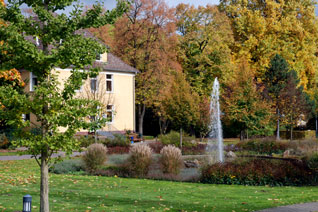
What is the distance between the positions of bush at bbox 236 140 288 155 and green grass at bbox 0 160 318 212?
11.6m

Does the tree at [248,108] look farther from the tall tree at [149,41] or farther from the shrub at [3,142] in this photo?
the shrub at [3,142]

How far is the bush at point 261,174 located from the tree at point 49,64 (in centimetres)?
859

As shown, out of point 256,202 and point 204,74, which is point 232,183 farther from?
point 204,74

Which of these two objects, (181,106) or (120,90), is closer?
(181,106)

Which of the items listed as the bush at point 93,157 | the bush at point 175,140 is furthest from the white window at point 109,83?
the bush at point 93,157

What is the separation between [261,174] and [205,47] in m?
31.0

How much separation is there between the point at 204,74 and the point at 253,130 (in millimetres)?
16179

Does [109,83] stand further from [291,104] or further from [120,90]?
[291,104]

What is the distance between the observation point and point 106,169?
18.0m

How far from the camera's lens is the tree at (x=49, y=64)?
700 centimetres

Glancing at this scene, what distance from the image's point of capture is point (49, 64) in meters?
7.27

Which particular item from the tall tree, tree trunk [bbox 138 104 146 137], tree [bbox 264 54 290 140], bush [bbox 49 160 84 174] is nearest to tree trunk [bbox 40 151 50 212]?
bush [bbox 49 160 84 174]

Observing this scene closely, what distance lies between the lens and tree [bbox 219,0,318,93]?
4356 centimetres

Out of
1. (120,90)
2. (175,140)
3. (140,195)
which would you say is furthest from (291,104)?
(140,195)
